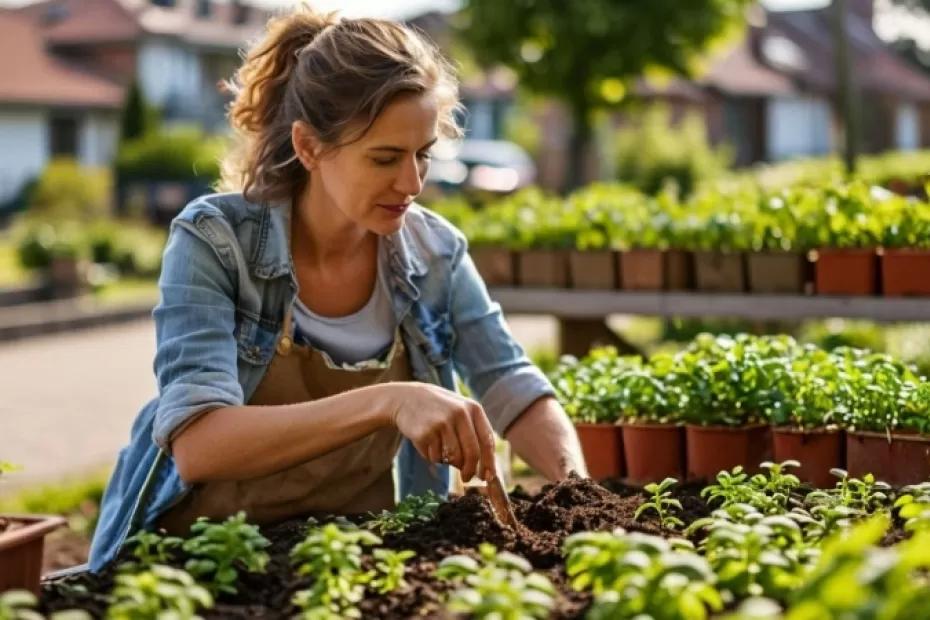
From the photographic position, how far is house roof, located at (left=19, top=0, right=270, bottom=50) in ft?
143

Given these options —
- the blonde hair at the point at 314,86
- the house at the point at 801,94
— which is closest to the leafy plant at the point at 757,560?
the blonde hair at the point at 314,86

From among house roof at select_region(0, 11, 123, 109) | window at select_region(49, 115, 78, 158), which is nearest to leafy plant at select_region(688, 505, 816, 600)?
house roof at select_region(0, 11, 123, 109)

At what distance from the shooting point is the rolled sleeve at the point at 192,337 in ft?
8.93

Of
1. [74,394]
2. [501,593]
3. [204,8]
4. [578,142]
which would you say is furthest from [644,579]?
[204,8]

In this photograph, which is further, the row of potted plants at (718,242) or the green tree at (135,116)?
the green tree at (135,116)

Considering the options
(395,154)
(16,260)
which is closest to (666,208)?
(395,154)

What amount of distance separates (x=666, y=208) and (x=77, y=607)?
453cm

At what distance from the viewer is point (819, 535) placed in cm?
216

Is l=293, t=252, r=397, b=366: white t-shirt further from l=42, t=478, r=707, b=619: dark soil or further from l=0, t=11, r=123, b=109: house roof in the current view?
l=0, t=11, r=123, b=109: house roof

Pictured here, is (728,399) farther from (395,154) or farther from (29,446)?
(29,446)

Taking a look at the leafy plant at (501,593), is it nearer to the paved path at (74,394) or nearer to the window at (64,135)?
the paved path at (74,394)

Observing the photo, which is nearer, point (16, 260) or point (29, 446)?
point (29, 446)

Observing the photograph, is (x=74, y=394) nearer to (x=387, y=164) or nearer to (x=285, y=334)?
(x=285, y=334)

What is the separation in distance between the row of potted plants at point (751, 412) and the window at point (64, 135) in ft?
125
